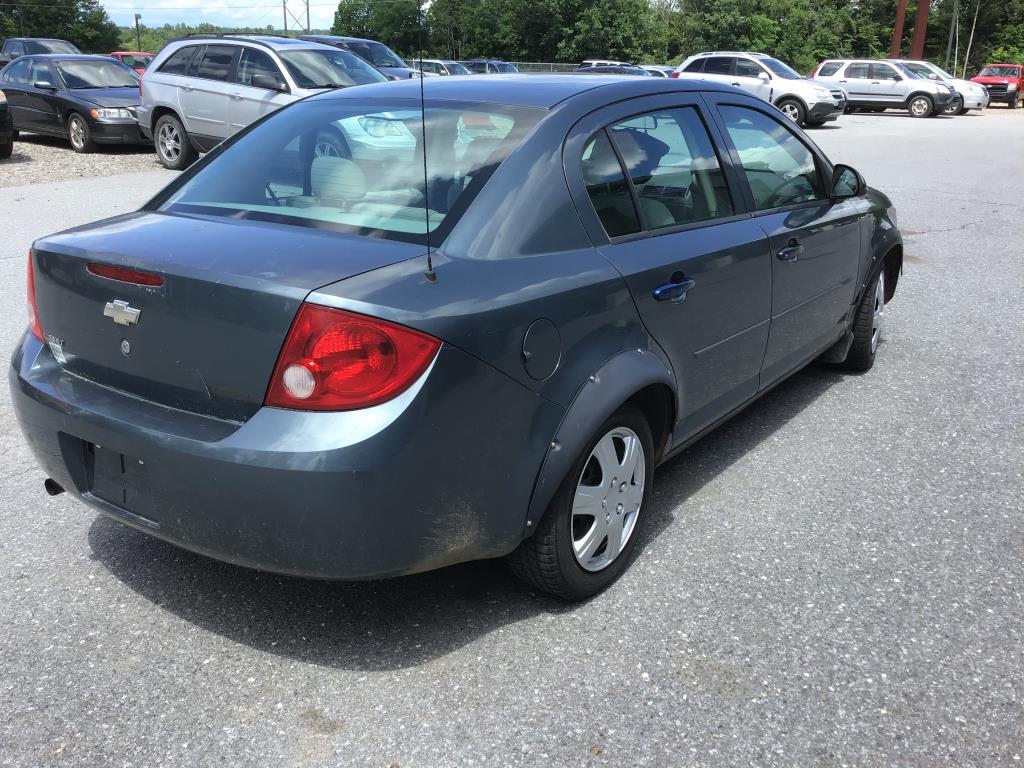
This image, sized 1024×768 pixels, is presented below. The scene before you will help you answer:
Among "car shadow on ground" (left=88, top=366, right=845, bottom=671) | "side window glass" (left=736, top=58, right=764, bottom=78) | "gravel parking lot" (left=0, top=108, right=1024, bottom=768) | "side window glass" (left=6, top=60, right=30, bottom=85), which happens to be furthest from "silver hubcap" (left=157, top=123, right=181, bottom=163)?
"side window glass" (left=736, top=58, right=764, bottom=78)

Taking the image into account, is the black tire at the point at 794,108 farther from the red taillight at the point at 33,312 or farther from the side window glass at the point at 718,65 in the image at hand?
the red taillight at the point at 33,312

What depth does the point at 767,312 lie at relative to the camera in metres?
4.05

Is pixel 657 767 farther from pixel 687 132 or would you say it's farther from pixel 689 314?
pixel 687 132

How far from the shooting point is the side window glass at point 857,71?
106 feet

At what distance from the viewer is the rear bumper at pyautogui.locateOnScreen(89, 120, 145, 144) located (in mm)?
14984

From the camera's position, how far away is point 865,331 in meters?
5.39

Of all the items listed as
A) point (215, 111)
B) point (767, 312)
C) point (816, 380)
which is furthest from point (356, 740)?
point (215, 111)

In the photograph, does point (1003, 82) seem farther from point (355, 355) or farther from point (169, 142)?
point (355, 355)

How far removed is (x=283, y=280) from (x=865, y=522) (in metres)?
2.46

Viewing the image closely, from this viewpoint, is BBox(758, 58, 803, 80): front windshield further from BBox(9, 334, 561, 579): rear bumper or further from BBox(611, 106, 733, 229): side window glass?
BBox(9, 334, 561, 579): rear bumper

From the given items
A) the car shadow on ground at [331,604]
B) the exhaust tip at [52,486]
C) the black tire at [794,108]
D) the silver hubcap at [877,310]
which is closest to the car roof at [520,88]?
the car shadow on ground at [331,604]

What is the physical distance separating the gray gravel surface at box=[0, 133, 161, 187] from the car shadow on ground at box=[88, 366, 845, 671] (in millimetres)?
11030

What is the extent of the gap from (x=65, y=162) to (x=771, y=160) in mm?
12890

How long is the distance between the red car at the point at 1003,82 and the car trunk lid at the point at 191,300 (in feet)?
142
